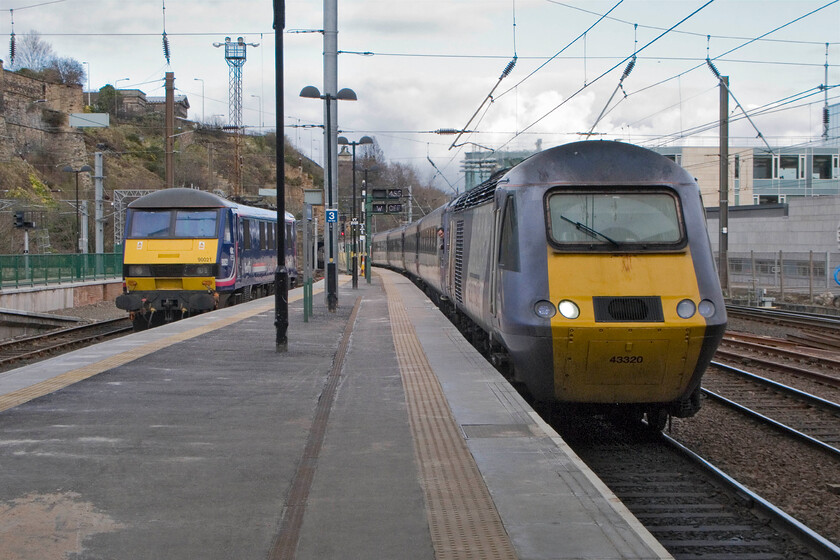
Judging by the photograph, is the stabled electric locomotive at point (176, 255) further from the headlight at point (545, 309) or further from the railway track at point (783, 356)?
the headlight at point (545, 309)

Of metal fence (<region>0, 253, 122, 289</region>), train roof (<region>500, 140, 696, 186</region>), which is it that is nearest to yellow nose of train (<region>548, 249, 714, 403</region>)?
train roof (<region>500, 140, 696, 186</region>)

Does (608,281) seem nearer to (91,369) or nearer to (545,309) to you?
(545,309)

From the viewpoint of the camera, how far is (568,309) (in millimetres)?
8078

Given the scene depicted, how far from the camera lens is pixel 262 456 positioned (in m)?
6.51

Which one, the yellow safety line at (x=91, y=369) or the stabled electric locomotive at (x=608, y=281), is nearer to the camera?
the stabled electric locomotive at (x=608, y=281)

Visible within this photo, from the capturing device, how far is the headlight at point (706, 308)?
8102mm

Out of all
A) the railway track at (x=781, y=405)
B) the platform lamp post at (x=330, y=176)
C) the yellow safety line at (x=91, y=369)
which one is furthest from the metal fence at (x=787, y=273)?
the yellow safety line at (x=91, y=369)

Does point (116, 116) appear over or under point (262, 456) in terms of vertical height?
over

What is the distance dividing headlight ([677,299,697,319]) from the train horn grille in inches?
7.5

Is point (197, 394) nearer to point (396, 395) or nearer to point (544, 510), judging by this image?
point (396, 395)

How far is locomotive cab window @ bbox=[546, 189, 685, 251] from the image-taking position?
8.45 m

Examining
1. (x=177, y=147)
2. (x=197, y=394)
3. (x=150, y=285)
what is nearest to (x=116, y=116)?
(x=177, y=147)

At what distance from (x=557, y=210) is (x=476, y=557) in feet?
16.1

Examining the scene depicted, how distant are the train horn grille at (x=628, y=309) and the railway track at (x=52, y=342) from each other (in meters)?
11.7
